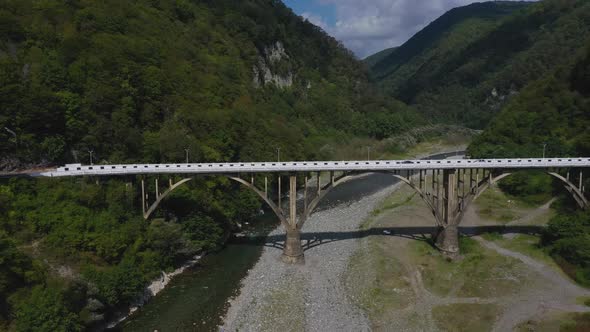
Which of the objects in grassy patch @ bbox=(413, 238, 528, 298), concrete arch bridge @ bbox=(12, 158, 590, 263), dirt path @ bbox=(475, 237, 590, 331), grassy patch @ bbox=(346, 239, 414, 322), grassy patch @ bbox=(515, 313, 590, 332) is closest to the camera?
grassy patch @ bbox=(515, 313, 590, 332)

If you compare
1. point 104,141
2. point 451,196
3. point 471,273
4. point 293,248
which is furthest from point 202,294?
point 451,196

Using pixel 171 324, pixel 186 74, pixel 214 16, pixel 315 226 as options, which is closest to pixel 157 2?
pixel 214 16

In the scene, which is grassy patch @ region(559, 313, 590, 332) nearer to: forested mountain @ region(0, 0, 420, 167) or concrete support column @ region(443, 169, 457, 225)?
concrete support column @ region(443, 169, 457, 225)

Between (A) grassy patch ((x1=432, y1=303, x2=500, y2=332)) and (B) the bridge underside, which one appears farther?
(B) the bridge underside

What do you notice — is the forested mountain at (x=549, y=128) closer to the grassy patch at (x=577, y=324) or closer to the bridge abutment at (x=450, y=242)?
the bridge abutment at (x=450, y=242)

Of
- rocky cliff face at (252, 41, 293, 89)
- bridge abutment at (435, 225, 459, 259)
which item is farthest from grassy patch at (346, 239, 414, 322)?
rocky cliff face at (252, 41, 293, 89)

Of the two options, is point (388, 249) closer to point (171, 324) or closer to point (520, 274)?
point (520, 274)

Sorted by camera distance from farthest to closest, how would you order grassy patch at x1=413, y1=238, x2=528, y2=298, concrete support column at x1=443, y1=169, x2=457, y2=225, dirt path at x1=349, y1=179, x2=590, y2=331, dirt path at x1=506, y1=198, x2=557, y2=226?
dirt path at x1=506, y1=198, x2=557, y2=226, concrete support column at x1=443, y1=169, x2=457, y2=225, grassy patch at x1=413, y1=238, x2=528, y2=298, dirt path at x1=349, y1=179, x2=590, y2=331

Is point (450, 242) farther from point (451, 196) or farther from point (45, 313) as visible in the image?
point (45, 313)
